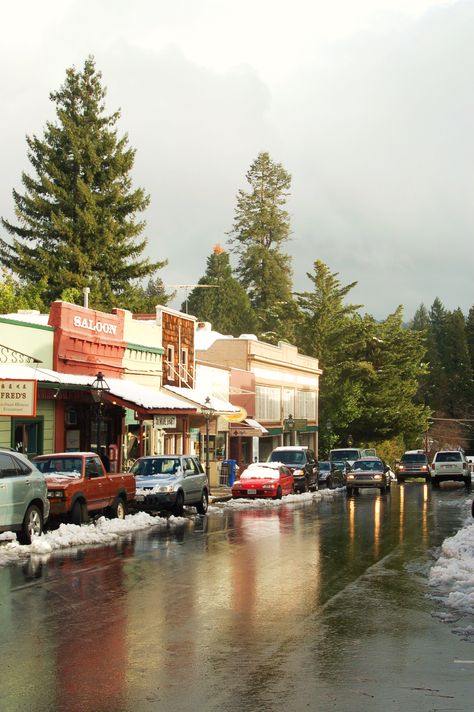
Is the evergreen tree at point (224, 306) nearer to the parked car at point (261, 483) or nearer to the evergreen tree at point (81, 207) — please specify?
the evergreen tree at point (81, 207)

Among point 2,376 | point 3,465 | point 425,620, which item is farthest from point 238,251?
point 425,620

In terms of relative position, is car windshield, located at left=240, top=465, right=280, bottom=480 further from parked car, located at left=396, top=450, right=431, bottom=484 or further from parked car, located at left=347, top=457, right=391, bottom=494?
parked car, located at left=396, top=450, right=431, bottom=484

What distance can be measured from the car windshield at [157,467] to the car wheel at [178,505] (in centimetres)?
94

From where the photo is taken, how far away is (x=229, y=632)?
438 inches

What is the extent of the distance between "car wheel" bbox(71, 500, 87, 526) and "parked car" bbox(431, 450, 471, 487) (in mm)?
36030

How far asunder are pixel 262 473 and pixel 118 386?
6.19 m

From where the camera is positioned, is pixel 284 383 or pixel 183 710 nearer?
pixel 183 710

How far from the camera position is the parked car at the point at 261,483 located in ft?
122

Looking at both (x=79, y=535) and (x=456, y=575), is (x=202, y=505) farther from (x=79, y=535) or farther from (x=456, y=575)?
(x=456, y=575)

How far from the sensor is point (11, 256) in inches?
2815

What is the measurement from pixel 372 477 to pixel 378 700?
1584 inches

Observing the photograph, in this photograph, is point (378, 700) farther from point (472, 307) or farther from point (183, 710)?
point (472, 307)

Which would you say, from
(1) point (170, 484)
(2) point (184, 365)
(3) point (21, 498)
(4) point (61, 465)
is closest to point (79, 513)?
(4) point (61, 465)

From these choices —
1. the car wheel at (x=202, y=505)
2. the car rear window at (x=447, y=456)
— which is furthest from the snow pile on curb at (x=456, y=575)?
the car rear window at (x=447, y=456)
